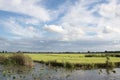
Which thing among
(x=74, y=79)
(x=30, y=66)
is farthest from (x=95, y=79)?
(x=30, y=66)

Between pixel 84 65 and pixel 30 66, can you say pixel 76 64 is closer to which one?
Result: pixel 84 65

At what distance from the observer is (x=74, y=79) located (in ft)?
124

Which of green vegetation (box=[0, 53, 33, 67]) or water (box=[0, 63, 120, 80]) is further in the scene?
green vegetation (box=[0, 53, 33, 67])

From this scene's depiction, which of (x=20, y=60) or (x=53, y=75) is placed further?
(x=20, y=60)

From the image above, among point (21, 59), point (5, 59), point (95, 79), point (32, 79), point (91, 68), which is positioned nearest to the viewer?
point (32, 79)

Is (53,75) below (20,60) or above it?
below

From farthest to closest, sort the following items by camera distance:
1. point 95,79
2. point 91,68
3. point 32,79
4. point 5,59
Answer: point 5,59
point 91,68
point 95,79
point 32,79

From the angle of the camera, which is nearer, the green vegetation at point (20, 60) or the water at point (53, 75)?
the water at point (53, 75)

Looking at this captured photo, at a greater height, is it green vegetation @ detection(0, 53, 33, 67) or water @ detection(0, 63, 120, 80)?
green vegetation @ detection(0, 53, 33, 67)

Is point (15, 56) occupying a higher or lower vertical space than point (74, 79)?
higher

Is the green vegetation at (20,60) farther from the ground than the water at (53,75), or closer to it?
farther from the ground

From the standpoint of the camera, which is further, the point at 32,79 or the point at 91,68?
the point at 91,68

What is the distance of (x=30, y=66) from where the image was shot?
188ft

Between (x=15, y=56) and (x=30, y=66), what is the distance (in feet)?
18.5
